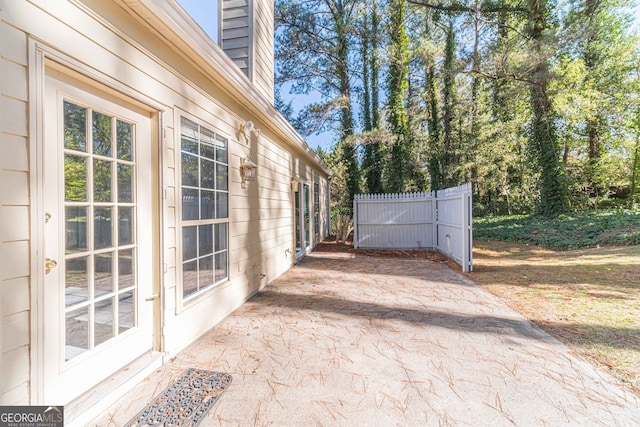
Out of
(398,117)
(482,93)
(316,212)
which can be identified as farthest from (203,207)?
(482,93)

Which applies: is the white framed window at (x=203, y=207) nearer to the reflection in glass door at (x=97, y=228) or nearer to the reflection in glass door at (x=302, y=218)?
the reflection in glass door at (x=97, y=228)

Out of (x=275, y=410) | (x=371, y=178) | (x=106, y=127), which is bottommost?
(x=275, y=410)

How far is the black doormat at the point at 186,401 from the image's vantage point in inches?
65.6

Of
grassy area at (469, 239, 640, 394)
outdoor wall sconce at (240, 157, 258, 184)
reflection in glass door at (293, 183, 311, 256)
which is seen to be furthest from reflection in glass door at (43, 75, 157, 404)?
reflection in glass door at (293, 183, 311, 256)

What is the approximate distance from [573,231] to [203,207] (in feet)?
34.0

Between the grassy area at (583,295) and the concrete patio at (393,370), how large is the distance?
22cm

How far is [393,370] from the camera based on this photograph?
86.5 inches

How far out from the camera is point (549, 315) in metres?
3.19

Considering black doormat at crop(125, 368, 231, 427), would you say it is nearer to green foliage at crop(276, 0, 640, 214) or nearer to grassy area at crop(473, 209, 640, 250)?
grassy area at crop(473, 209, 640, 250)

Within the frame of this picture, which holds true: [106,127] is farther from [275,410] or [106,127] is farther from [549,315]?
[549,315]

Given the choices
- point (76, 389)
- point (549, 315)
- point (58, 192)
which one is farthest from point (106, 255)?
point (549, 315)

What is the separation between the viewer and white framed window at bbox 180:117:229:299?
8.75 feet

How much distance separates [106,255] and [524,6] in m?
13.4

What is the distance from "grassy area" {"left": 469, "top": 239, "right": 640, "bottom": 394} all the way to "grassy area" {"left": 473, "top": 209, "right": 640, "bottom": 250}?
65cm
